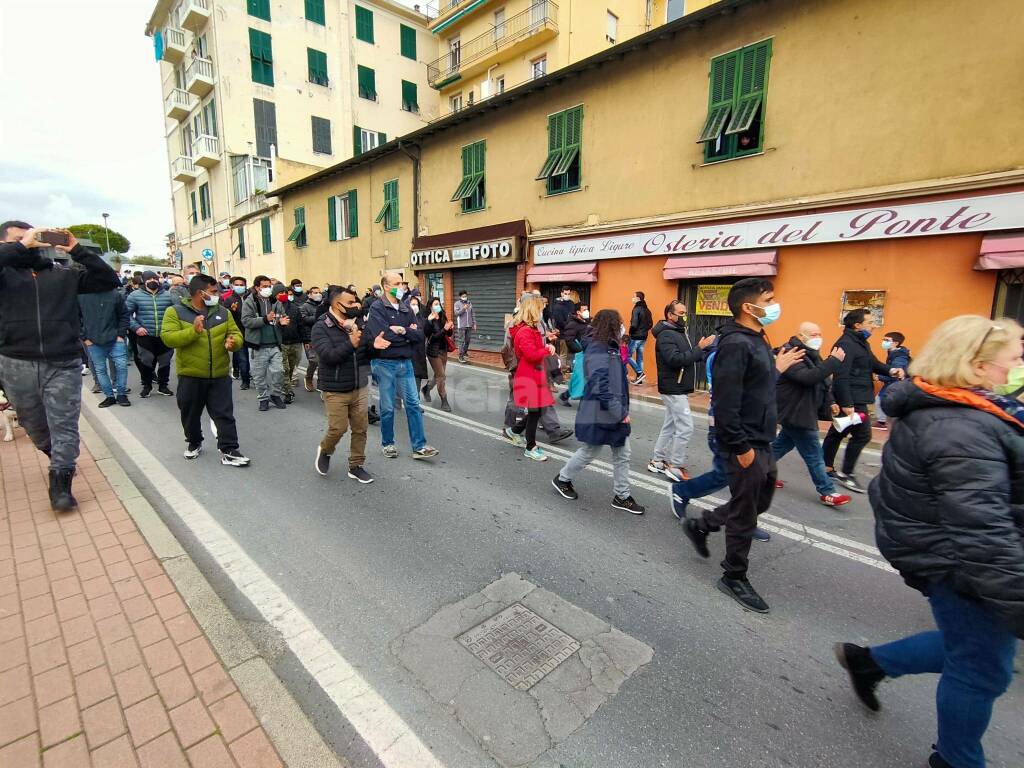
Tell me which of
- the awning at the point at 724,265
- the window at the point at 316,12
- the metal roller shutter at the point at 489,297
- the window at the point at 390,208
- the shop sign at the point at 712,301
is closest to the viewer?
the awning at the point at 724,265

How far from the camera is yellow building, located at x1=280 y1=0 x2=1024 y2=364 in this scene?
23.4 feet

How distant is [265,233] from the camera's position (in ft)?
80.8

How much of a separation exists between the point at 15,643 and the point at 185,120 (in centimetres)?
3612

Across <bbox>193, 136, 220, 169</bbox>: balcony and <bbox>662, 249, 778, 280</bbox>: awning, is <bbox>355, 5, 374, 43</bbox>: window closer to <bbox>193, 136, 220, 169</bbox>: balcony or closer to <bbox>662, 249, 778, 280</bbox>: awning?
<bbox>193, 136, 220, 169</bbox>: balcony

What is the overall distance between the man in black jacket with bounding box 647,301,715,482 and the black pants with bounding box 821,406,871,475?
140cm

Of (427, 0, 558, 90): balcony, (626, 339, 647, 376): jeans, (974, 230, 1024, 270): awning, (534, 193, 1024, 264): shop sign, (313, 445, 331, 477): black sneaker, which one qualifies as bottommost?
(313, 445, 331, 477): black sneaker

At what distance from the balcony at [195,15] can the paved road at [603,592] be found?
27834mm

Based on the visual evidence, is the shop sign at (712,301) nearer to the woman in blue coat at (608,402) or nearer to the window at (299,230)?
the woman in blue coat at (608,402)

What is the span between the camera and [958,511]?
1.75 metres

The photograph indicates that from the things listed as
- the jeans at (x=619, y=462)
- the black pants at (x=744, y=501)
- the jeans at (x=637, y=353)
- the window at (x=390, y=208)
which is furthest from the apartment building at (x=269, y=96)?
the black pants at (x=744, y=501)

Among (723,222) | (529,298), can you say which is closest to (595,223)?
(723,222)

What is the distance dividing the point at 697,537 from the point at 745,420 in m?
0.99

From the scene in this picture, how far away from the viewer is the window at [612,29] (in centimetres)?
2045

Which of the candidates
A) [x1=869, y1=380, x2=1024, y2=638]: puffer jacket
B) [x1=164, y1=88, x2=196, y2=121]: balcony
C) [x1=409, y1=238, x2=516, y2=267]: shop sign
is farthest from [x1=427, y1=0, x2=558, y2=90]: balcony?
[x1=869, y1=380, x2=1024, y2=638]: puffer jacket
